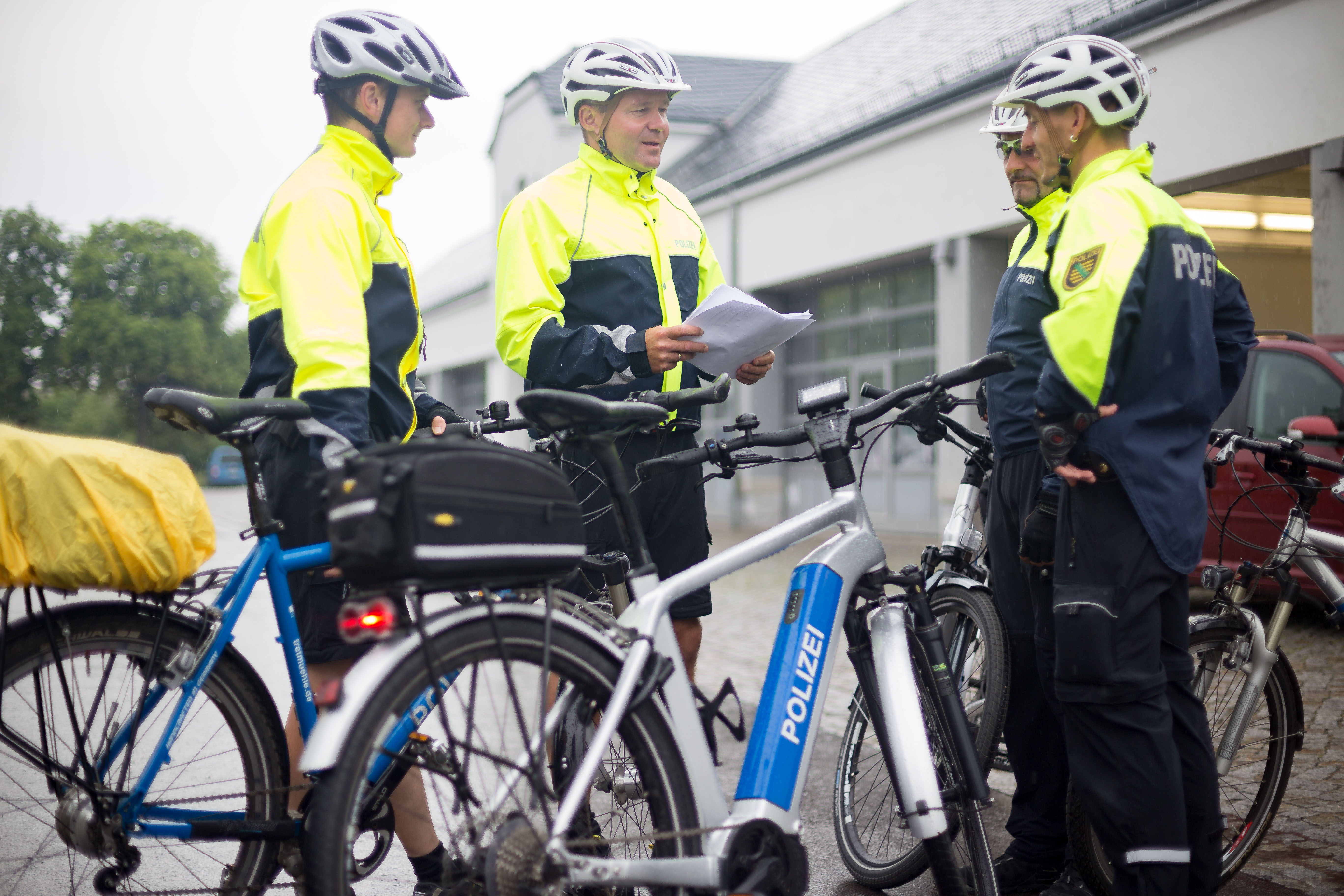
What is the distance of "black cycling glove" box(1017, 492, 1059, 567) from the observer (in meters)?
2.86

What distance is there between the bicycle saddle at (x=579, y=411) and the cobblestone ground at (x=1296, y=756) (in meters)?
0.59

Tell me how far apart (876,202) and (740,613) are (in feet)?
28.0

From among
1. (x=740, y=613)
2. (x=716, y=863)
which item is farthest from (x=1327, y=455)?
(x=716, y=863)

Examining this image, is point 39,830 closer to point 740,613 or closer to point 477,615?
point 477,615

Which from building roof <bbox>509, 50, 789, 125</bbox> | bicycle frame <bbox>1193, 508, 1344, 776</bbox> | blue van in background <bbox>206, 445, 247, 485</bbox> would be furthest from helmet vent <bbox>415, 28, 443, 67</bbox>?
blue van in background <bbox>206, 445, 247, 485</bbox>

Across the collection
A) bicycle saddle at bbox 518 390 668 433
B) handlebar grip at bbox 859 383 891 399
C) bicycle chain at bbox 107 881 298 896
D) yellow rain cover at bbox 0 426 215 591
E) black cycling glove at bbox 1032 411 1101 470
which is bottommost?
bicycle chain at bbox 107 881 298 896

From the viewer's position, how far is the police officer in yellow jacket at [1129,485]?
2.53 metres

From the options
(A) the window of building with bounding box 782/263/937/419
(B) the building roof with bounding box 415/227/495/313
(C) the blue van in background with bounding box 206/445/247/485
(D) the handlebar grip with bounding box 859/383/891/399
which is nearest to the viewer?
(D) the handlebar grip with bounding box 859/383/891/399

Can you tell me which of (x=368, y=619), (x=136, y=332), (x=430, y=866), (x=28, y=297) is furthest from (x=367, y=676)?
(x=28, y=297)

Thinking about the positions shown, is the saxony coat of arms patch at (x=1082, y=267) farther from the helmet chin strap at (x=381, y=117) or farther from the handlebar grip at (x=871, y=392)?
the helmet chin strap at (x=381, y=117)

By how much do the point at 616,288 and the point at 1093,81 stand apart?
4.59 feet

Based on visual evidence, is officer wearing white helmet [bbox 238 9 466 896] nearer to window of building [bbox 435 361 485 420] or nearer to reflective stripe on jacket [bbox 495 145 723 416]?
reflective stripe on jacket [bbox 495 145 723 416]

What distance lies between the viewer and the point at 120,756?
2365mm

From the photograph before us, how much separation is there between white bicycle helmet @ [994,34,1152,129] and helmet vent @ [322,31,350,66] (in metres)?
1.63
